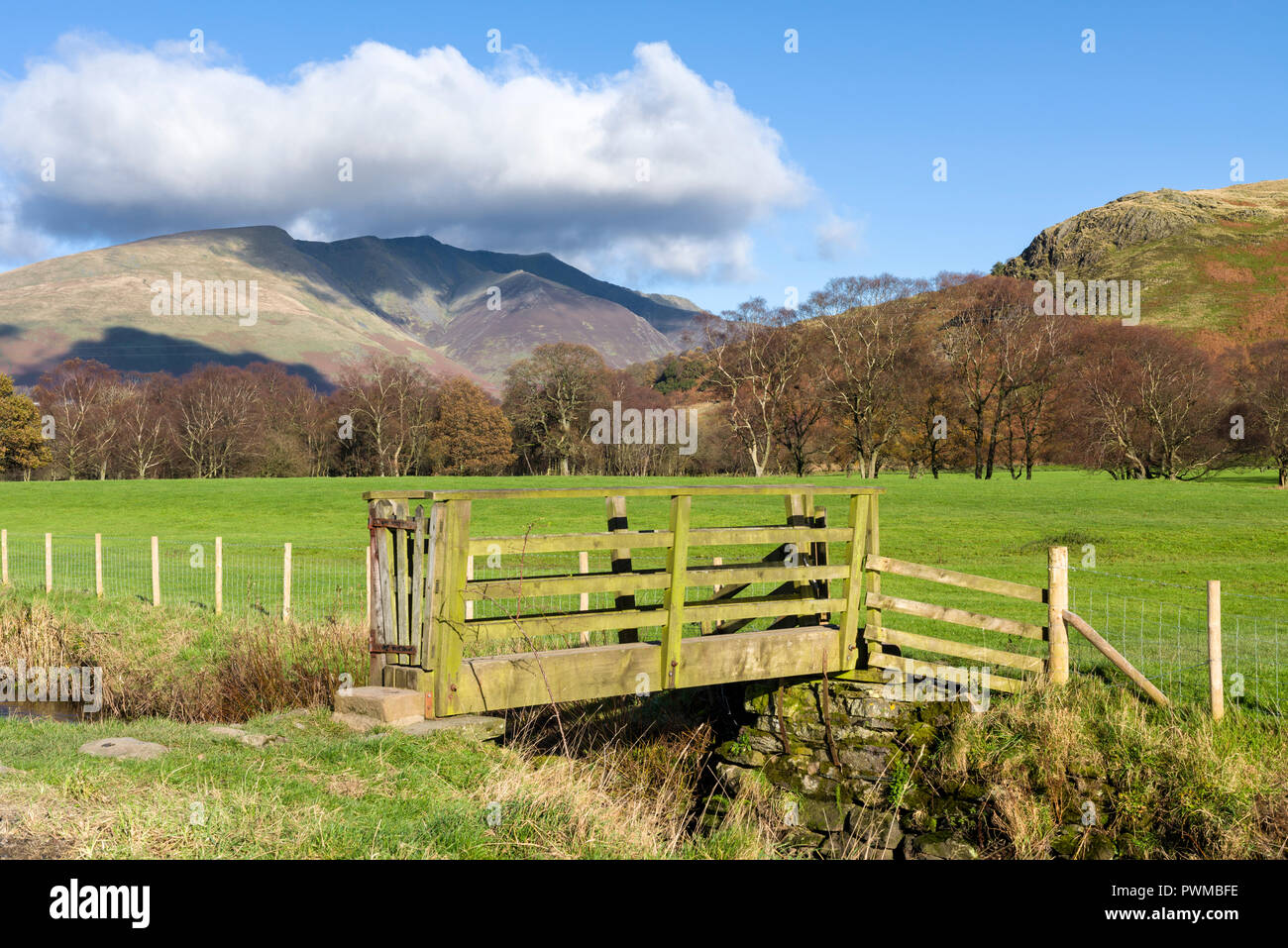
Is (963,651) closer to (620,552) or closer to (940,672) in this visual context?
(940,672)

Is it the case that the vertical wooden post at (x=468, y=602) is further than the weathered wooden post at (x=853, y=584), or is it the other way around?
the weathered wooden post at (x=853, y=584)

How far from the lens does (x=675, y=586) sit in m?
10.1

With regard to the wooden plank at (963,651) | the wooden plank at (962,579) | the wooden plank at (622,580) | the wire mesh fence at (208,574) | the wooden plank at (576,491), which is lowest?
the wire mesh fence at (208,574)

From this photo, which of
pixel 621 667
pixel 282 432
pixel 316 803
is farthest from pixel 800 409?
pixel 316 803

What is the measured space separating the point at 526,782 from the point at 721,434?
3083 inches

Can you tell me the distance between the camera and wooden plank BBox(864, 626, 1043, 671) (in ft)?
39.2

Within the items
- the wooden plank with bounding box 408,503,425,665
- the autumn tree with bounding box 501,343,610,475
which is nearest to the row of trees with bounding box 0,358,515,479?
the autumn tree with bounding box 501,343,610,475

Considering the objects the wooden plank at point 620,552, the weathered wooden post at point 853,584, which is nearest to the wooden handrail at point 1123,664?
the weathered wooden post at point 853,584

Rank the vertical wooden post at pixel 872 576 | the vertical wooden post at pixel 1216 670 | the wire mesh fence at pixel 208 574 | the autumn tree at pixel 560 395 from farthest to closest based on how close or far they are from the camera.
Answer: the autumn tree at pixel 560 395, the wire mesh fence at pixel 208 574, the vertical wooden post at pixel 872 576, the vertical wooden post at pixel 1216 670

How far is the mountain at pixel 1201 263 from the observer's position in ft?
458

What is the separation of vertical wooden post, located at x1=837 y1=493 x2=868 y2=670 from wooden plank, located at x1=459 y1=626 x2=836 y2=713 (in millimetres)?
184

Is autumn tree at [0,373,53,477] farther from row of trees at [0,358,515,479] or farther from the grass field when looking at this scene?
the grass field

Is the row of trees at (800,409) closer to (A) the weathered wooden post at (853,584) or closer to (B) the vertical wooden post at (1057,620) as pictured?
(B) the vertical wooden post at (1057,620)
